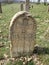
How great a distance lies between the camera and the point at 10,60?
7777mm

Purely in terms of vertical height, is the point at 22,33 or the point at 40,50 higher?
the point at 22,33

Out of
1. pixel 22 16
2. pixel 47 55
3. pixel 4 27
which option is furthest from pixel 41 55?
pixel 4 27

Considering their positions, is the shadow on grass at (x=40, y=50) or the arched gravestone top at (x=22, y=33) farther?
the shadow on grass at (x=40, y=50)

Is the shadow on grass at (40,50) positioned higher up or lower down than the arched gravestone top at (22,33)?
lower down

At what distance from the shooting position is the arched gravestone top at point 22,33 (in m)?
7.75

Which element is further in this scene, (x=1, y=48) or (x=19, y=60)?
(x=1, y=48)

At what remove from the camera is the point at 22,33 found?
7.87 meters

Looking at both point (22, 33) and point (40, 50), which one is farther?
point (40, 50)

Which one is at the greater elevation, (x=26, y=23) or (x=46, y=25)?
(x=26, y=23)

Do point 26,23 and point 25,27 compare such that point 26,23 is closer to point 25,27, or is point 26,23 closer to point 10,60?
point 25,27

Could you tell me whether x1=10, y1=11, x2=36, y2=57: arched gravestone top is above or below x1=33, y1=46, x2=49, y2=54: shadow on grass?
above

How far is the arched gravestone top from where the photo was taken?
7.75 metres

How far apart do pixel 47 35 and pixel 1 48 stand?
2.32 m

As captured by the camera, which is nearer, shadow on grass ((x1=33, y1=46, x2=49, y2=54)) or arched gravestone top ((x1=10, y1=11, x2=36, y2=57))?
arched gravestone top ((x1=10, y1=11, x2=36, y2=57))
